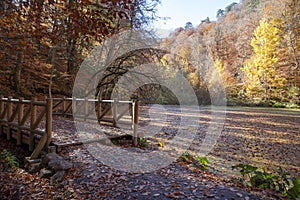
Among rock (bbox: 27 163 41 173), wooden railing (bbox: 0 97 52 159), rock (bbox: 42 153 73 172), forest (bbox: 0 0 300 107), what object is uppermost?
forest (bbox: 0 0 300 107)

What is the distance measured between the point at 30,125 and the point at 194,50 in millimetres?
26413

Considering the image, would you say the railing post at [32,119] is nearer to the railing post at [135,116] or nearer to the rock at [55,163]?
the rock at [55,163]

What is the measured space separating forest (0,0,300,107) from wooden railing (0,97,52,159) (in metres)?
1.58

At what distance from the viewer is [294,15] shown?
23.5 metres

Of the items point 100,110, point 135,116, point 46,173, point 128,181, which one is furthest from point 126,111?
point 128,181

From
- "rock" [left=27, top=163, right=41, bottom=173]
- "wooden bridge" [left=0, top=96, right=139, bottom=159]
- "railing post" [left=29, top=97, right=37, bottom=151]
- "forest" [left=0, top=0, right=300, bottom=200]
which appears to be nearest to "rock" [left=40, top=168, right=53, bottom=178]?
"forest" [left=0, top=0, right=300, bottom=200]

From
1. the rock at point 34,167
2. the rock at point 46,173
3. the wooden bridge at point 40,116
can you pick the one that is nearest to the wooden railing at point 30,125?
the wooden bridge at point 40,116

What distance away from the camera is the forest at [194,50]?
5.76m

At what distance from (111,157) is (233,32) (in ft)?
108

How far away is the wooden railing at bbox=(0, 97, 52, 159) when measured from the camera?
5332 mm

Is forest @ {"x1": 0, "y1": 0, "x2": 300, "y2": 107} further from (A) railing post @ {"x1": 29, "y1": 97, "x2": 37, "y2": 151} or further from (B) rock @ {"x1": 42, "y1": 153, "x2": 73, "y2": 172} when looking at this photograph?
(B) rock @ {"x1": 42, "y1": 153, "x2": 73, "y2": 172}

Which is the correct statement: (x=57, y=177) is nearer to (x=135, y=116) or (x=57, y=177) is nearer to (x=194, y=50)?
(x=135, y=116)

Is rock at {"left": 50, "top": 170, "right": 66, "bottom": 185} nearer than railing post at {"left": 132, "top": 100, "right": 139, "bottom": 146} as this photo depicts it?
Yes

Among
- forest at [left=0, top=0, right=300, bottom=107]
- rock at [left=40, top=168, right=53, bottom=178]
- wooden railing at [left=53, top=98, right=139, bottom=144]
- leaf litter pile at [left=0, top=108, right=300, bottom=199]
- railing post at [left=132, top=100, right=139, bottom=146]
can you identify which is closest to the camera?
leaf litter pile at [left=0, top=108, right=300, bottom=199]
